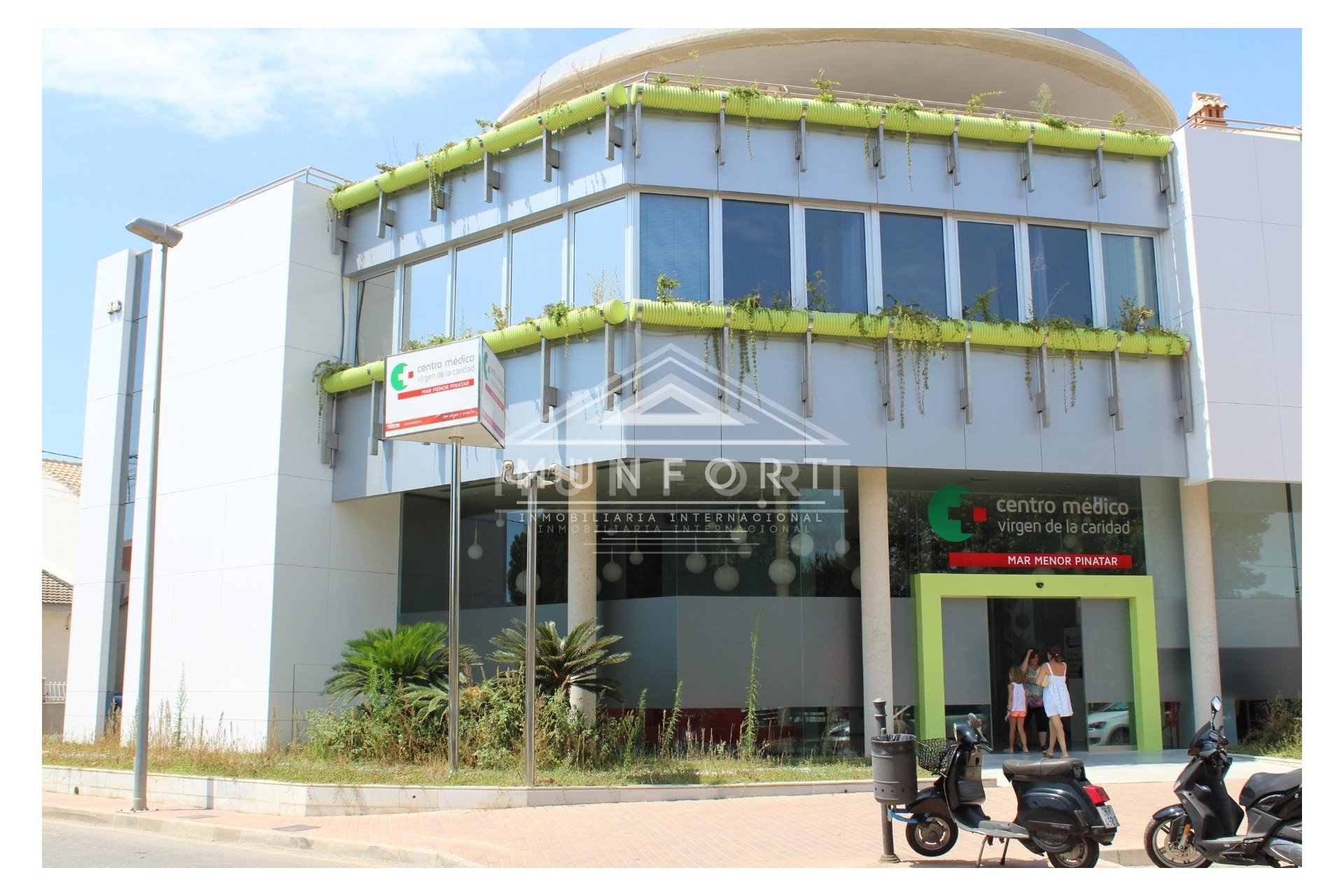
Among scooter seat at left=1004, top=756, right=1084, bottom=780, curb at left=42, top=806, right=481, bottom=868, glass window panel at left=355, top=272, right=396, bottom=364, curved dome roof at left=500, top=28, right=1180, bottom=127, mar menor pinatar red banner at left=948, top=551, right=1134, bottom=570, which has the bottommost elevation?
curb at left=42, top=806, right=481, bottom=868

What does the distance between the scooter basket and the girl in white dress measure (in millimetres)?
8577

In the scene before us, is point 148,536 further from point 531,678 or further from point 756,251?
point 756,251

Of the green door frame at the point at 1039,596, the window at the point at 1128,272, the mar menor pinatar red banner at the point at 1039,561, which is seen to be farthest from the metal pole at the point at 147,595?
the window at the point at 1128,272

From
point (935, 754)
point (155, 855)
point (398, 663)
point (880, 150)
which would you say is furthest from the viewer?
point (880, 150)

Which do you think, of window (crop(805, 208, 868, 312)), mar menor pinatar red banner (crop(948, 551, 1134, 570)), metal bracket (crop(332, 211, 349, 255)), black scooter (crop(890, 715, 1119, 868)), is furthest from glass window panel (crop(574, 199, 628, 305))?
black scooter (crop(890, 715, 1119, 868))

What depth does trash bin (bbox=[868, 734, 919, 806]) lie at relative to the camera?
9320 mm

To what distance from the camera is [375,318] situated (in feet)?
69.2

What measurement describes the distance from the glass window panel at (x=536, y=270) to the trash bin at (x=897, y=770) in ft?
34.7

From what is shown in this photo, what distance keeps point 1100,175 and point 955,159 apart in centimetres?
264

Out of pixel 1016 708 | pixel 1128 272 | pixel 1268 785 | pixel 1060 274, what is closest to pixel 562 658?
pixel 1016 708

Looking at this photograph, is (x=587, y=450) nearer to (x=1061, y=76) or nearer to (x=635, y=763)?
(x=635, y=763)

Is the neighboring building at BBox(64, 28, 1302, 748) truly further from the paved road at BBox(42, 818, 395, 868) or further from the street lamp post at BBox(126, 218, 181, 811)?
the paved road at BBox(42, 818, 395, 868)

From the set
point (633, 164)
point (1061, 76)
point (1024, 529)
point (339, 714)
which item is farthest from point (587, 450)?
point (1061, 76)

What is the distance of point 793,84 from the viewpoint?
74.6 feet
